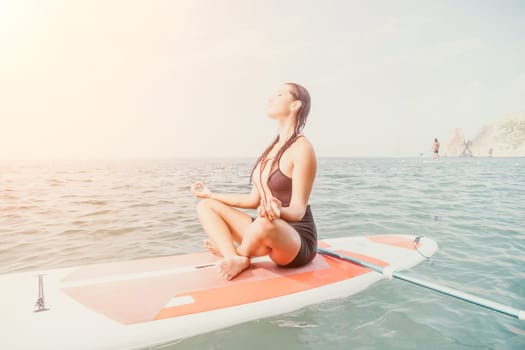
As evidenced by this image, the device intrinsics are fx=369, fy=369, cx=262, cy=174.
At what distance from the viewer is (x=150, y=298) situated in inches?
103

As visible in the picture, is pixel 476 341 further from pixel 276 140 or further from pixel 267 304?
pixel 276 140

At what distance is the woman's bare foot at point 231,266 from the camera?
292cm

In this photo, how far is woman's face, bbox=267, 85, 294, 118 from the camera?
2930 mm

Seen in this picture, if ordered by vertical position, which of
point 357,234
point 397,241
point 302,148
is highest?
point 302,148

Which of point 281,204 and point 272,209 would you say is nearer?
point 272,209

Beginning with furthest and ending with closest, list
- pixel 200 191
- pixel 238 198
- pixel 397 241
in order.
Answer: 1. pixel 397 241
2. pixel 200 191
3. pixel 238 198

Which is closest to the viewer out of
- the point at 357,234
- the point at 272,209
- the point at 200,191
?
the point at 272,209

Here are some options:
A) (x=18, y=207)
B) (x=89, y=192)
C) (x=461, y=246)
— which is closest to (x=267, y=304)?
(x=461, y=246)

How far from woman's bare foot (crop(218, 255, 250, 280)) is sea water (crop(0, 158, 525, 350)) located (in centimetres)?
45

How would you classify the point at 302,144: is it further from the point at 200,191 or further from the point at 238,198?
the point at 200,191

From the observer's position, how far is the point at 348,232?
637 centimetres

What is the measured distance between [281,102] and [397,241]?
2557 millimetres

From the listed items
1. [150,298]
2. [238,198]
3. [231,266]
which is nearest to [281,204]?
[238,198]

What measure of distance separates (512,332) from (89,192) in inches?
459
